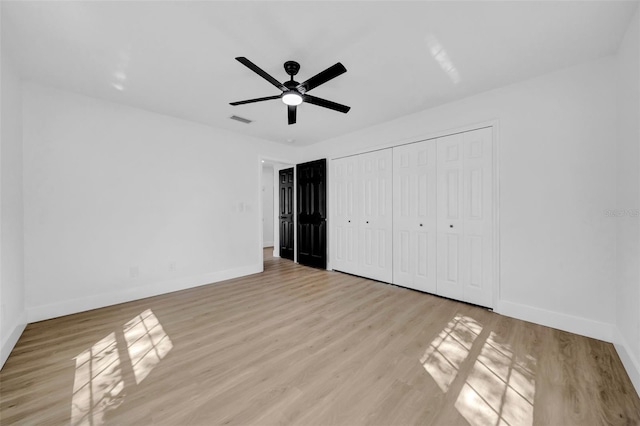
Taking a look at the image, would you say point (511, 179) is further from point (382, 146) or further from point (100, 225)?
point (100, 225)

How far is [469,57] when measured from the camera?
244 cm

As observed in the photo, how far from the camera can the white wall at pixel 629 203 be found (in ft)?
6.18

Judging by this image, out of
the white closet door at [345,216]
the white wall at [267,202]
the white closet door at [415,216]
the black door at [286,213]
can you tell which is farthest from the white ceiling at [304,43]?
the white wall at [267,202]

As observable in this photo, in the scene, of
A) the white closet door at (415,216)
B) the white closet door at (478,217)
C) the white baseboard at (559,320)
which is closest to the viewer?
the white baseboard at (559,320)

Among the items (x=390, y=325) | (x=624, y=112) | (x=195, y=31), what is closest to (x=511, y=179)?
(x=624, y=112)

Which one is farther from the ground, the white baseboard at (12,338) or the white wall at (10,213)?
the white wall at (10,213)

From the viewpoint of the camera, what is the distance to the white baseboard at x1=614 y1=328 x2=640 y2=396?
5.74 feet

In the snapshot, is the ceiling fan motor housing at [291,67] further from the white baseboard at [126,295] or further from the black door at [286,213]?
the black door at [286,213]

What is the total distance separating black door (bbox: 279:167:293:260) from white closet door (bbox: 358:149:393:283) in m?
2.08

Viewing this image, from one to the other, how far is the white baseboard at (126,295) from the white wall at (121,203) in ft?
0.04

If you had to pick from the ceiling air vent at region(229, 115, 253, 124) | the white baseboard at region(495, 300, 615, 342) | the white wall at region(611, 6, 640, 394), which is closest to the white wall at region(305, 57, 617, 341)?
the white baseboard at region(495, 300, 615, 342)

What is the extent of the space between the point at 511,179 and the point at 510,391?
223cm

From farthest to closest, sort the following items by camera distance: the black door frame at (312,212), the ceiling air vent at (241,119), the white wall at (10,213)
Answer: the black door frame at (312,212) → the ceiling air vent at (241,119) → the white wall at (10,213)

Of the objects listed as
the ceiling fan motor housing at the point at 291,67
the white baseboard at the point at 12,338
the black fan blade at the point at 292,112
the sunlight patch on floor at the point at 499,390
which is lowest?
the sunlight patch on floor at the point at 499,390
